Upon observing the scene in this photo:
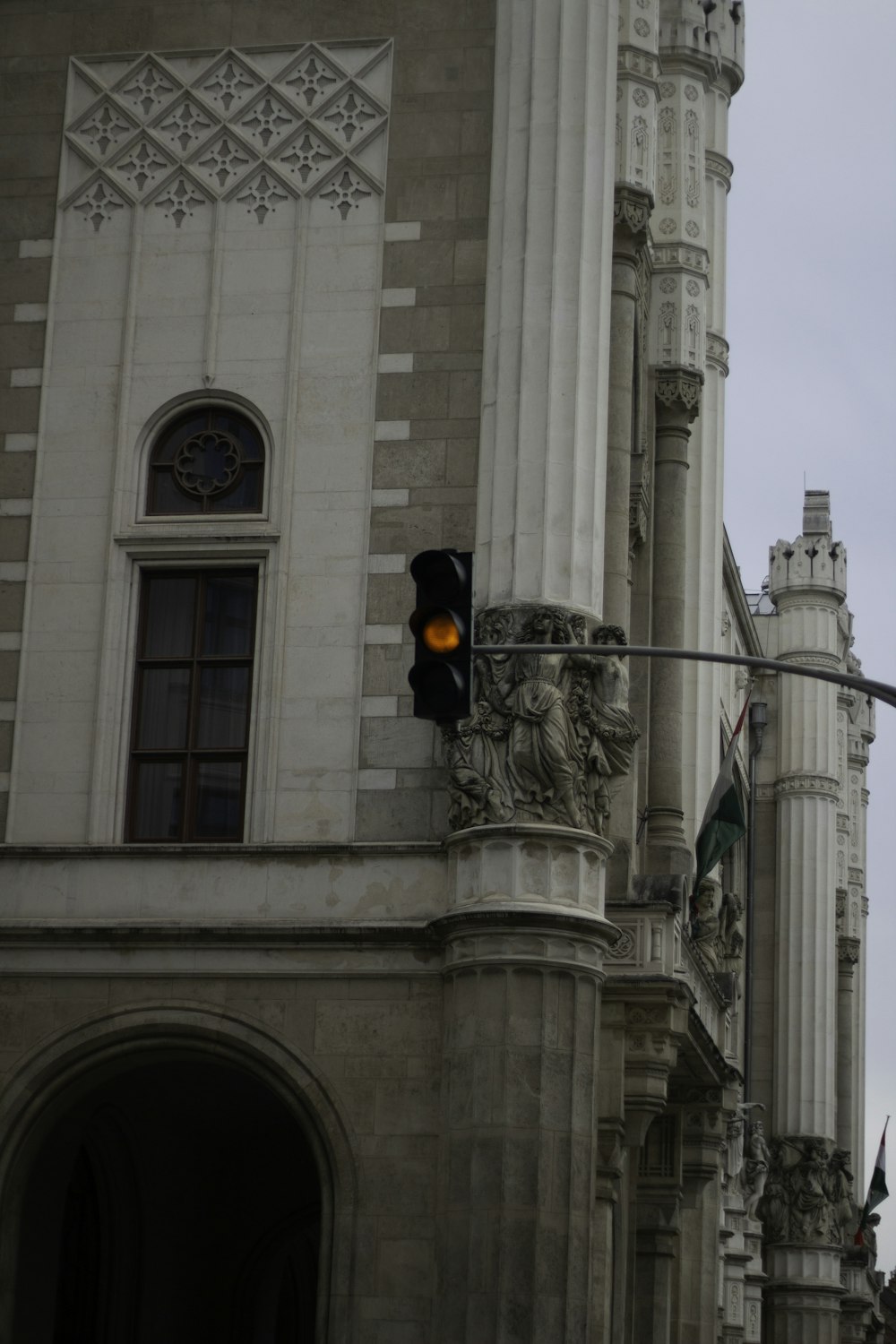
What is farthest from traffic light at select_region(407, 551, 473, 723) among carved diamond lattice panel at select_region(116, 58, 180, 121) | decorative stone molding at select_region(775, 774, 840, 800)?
decorative stone molding at select_region(775, 774, 840, 800)

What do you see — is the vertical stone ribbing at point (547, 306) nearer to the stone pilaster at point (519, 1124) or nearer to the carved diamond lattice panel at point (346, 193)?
the carved diamond lattice panel at point (346, 193)

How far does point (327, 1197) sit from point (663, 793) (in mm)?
10843

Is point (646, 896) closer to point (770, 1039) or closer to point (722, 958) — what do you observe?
point (722, 958)

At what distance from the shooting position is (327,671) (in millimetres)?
26438

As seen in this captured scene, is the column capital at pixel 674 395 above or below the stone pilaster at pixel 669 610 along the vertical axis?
above

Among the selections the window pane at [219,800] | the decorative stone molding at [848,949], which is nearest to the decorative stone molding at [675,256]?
the window pane at [219,800]

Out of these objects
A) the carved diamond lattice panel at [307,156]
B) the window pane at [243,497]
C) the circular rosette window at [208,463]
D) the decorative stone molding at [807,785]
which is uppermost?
the decorative stone molding at [807,785]

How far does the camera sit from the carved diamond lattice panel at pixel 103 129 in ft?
94.5

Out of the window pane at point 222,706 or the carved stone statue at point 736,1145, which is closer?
the window pane at point 222,706

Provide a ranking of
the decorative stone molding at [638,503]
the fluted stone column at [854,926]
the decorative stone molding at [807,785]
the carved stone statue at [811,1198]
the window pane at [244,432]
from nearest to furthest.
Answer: the window pane at [244,432] → the decorative stone molding at [638,503] → the carved stone statue at [811,1198] → the decorative stone molding at [807,785] → the fluted stone column at [854,926]

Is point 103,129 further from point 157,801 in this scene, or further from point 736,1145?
point 736,1145

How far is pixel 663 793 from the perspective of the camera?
111ft

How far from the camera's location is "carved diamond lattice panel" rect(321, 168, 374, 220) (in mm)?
28094

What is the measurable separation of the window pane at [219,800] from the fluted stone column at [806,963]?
3270cm
